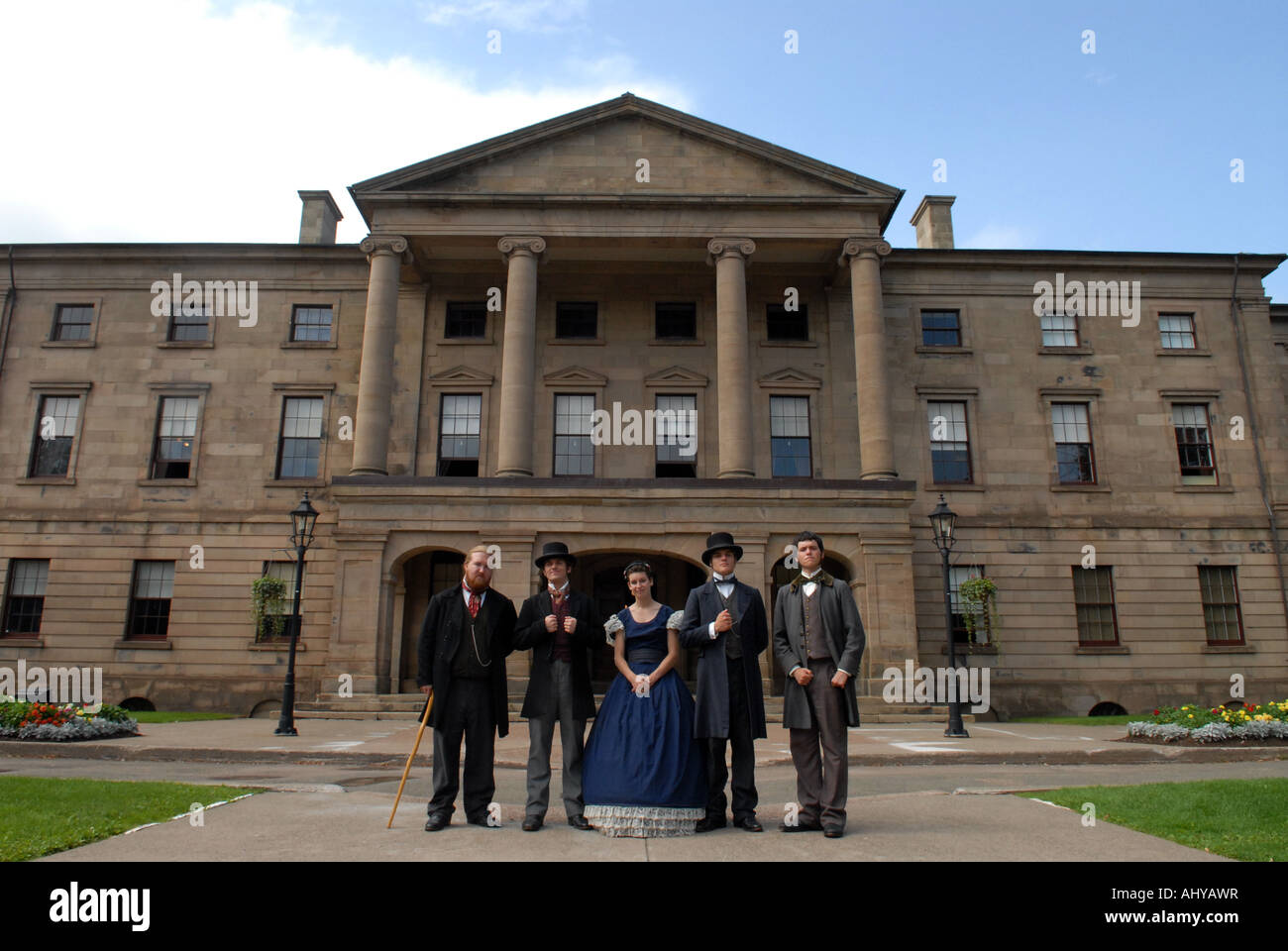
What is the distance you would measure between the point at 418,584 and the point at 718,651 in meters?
19.9

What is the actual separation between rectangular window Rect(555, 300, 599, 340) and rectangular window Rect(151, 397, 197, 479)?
11.8 metres

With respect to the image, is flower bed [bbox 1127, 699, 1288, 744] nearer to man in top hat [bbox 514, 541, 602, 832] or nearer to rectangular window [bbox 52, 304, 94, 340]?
man in top hat [bbox 514, 541, 602, 832]

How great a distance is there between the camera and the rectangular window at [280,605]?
2567 centimetres

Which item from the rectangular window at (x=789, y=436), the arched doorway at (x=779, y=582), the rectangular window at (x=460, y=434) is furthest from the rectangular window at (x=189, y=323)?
the arched doorway at (x=779, y=582)

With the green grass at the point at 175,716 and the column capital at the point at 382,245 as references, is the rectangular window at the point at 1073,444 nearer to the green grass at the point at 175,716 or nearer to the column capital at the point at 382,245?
the column capital at the point at 382,245

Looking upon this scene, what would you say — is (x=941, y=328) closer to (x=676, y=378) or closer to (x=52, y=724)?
(x=676, y=378)

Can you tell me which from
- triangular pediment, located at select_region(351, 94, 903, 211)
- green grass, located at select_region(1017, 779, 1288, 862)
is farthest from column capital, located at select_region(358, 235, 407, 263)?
green grass, located at select_region(1017, 779, 1288, 862)

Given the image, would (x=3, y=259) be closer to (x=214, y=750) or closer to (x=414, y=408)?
(x=414, y=408)

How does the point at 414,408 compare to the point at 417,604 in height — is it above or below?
above

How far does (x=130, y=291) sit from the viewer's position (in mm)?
28984

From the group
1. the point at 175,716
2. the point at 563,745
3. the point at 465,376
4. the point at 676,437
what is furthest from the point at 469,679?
the point at 465,376

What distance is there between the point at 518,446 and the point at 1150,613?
19.3 metres

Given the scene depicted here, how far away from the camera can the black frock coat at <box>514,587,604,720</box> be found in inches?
301
